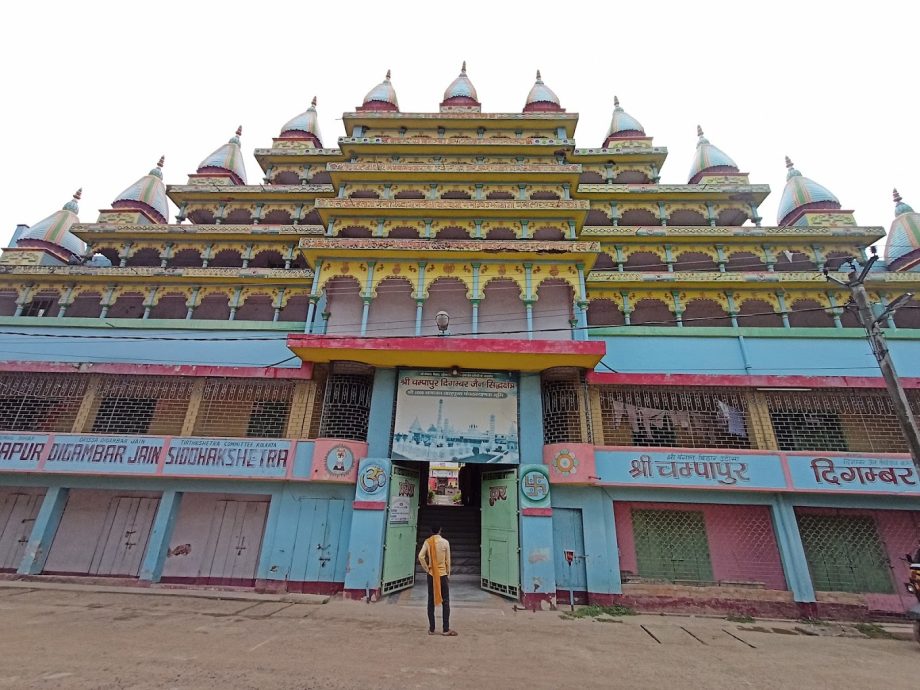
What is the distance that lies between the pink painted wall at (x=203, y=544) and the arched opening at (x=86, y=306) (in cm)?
996

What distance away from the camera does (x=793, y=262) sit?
17.4 meters

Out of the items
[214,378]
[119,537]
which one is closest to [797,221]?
[214,378]

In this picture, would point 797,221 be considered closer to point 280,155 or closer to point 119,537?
point 280,155

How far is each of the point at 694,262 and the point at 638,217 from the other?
137 inches

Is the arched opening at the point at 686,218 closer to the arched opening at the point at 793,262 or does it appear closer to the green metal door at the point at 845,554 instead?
the arched opening at the point at 793,262

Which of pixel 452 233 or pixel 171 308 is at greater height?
→ pixel 452 233

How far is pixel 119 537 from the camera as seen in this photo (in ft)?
39.8

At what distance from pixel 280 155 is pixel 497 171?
1173 cm

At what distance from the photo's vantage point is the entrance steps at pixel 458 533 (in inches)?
532

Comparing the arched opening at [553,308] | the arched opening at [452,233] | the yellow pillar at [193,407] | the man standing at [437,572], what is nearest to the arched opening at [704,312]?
the arched opening at [553,308]

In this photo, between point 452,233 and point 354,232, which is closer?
point 354,232

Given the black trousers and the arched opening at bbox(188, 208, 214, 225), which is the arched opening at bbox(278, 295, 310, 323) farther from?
the black trousers

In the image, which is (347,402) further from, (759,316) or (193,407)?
(759,316)

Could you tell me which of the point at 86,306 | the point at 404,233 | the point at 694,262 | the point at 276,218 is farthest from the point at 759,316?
the point at 86,306
